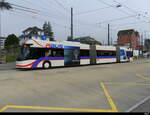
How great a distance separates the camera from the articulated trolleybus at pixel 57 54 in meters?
13.9

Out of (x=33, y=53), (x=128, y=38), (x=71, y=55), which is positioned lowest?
(x=71, y=55)

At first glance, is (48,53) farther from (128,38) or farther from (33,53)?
(128,38)

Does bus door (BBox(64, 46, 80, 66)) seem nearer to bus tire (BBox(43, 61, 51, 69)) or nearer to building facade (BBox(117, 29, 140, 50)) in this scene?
bus tire (BBox(43, 61, 51, 69))

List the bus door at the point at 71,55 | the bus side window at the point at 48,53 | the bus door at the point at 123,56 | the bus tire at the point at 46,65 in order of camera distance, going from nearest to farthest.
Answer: the bus tire at the point at 46,65
the bus side window at the point at 48,53
the bus door at the point at 71,55
the bus door at the point at 123,56

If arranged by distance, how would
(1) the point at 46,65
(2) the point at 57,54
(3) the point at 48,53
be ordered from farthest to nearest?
(2) the point at 57,54
(3) the point at 48,53
(1) the point at 46,65

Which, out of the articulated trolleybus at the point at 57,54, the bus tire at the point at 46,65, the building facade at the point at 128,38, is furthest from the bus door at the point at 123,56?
the building facade at the point at 128,38

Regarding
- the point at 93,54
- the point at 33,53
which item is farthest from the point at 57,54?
the point at 93,54

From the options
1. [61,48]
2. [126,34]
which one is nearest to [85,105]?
[61,48]

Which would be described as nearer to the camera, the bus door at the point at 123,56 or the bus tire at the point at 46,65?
the bus tire at the point at 46,65

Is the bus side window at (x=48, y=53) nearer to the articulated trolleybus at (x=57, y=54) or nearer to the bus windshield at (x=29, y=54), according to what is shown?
the articulated trolleybus at (x=57, y=54)

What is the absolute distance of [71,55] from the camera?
17781mm

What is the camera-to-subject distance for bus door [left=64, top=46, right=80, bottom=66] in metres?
17.2

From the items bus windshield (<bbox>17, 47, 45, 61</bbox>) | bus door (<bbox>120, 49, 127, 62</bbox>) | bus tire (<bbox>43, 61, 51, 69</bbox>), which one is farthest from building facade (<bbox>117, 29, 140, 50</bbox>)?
bus windshield (<bbox>17, 47, 45, 61</bbox>)

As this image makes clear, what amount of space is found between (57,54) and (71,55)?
7.31ft
